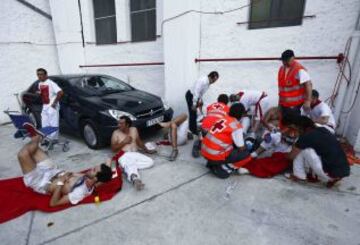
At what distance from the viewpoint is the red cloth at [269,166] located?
3.26 m

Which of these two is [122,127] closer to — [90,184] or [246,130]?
[90,184]

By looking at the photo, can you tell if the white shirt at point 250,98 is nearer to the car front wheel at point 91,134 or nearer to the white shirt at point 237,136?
the white shirt at point 237,136

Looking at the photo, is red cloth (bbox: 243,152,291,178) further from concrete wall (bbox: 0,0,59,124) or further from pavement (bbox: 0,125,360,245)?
concrete wall (bbox: 0,0,59,124)

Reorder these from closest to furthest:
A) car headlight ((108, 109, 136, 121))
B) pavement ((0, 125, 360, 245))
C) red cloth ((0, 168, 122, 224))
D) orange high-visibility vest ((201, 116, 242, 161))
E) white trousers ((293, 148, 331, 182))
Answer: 1. pavement ((0, 125, 360, 245))
2. red cloth ((0, 168, 122, 224))
3. white trousers ((293, 148, 331, 182))
4. orange high-visibility vest ((201, 116, 242, 161))
5. car headlight ((108, 109, 136, 121))

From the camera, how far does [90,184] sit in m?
2.76

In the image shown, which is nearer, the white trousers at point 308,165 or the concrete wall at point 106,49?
the white trousers at point 308,165

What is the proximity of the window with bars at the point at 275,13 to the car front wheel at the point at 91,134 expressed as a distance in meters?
4.28

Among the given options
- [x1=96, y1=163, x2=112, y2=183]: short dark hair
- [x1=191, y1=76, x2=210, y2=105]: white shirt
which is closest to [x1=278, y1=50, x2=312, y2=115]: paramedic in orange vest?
[x1=191, y1=76, x2=210, y2=105]: white shirt

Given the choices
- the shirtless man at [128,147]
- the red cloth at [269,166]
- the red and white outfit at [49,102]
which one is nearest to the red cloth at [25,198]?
the shirtless man at [128,147]

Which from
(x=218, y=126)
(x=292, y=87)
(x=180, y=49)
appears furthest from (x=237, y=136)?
(x=180, y=49)

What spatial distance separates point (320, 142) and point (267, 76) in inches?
110

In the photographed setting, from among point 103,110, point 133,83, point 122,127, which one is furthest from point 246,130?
point 133,83

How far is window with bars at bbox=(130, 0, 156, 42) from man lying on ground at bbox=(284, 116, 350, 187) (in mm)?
5661

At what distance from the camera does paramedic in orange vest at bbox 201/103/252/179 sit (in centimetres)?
307
